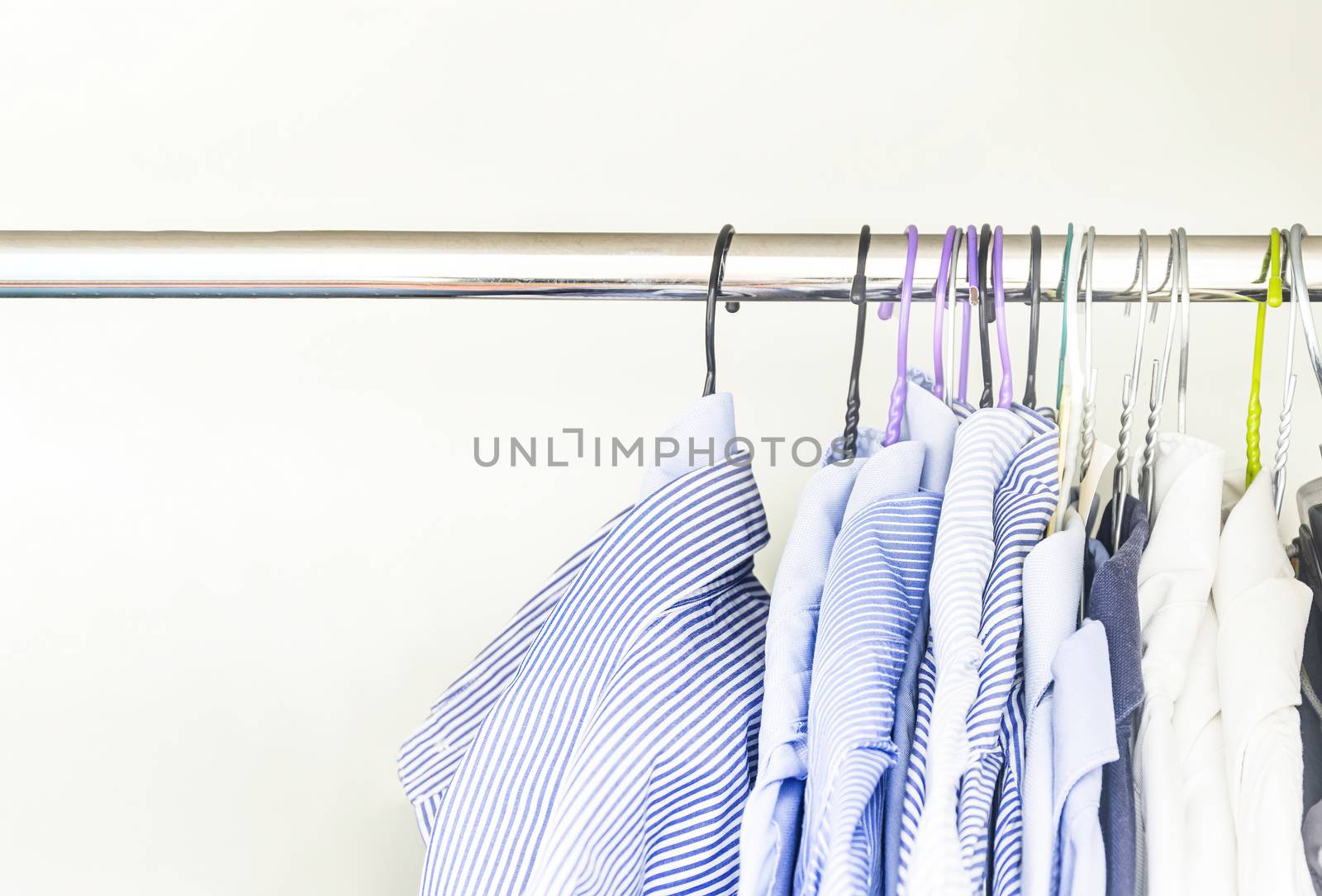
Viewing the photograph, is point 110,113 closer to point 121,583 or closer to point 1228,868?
point 121,583

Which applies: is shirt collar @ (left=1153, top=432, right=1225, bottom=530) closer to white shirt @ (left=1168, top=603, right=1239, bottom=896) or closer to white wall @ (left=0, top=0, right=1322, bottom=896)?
white shirt @ (left=1168, top=603, right=1239, bottom=896)

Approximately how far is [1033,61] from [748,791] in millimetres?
668

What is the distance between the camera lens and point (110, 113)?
84 cm

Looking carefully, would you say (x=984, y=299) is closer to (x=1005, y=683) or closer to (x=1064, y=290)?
(x=1064, y=290)

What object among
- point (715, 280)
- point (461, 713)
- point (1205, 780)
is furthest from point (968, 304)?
point (461, 713)

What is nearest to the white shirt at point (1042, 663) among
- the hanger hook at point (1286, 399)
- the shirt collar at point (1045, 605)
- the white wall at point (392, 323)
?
the shirt collar at point (1045, 605)

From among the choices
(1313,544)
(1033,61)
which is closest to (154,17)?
(1033,61)

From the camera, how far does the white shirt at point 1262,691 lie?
37 cm

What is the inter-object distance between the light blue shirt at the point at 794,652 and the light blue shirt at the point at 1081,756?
97mm

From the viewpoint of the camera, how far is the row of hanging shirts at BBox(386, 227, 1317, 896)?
39 centimetres

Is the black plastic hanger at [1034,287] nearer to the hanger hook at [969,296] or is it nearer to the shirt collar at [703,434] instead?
the hanger hook at [969,296]

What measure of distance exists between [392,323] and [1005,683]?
1.98 ft

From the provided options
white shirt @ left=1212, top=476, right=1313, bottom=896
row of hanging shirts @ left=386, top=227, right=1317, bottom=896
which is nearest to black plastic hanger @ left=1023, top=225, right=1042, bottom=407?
row of hanging shirts @ left=386, top=227, right=1317, bottom=896

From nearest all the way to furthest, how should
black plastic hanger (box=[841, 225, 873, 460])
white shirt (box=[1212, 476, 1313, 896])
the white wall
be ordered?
white shirt (box=[1212, 476, 1313, 896])
black plastic hanger (box=[841, 225, 873, 460])
the white wall
